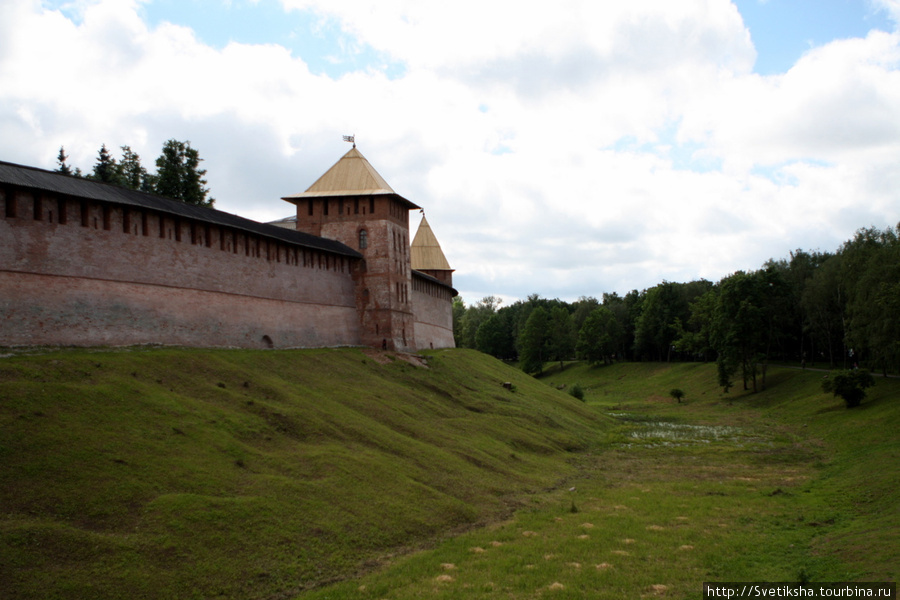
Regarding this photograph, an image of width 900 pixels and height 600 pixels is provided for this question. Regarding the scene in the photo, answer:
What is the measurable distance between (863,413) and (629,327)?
57.3m

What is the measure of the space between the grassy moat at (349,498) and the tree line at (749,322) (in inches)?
618

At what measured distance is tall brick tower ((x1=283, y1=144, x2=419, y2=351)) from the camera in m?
37.9

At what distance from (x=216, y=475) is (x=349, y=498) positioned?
3.02 metres

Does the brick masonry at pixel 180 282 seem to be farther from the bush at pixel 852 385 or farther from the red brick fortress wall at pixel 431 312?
the bush at pixel 852 385

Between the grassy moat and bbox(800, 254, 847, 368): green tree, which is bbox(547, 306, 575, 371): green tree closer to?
bbox(800, 254, 847, 368): green tree

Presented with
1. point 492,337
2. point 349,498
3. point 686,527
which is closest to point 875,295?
point 686,527

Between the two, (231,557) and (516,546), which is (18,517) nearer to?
(231,557)

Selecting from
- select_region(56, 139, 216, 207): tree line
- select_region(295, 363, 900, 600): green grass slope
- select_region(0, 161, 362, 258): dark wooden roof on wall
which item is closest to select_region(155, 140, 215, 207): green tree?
select_region(56, 139, 216, 207): tree line

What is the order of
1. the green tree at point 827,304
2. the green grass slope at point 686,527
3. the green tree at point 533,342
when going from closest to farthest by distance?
the green grass slope at point 686,527
the green tree at point 827,304
the green tree at point 533,342

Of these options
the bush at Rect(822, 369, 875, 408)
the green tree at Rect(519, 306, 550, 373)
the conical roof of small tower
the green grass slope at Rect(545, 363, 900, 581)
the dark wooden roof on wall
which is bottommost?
the green grass slope at Rect(545, 363, 900, 581)

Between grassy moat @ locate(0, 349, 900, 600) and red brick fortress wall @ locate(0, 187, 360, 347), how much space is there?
145cm

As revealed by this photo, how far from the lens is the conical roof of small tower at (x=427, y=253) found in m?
65.0

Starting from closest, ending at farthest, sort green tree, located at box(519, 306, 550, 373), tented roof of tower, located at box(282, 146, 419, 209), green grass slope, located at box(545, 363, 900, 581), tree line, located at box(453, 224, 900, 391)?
green grass slope, located at box(545, 363, 900, 581) < tented roof of tower, located at box(282, 146, 419, 209) < tree line, located at box(453, 224, 900, 391) < green tree, located at box(519, 306, 550, 373)

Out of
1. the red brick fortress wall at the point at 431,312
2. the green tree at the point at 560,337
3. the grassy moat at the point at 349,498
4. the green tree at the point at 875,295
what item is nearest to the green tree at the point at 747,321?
the green tree at the point at 875,295
